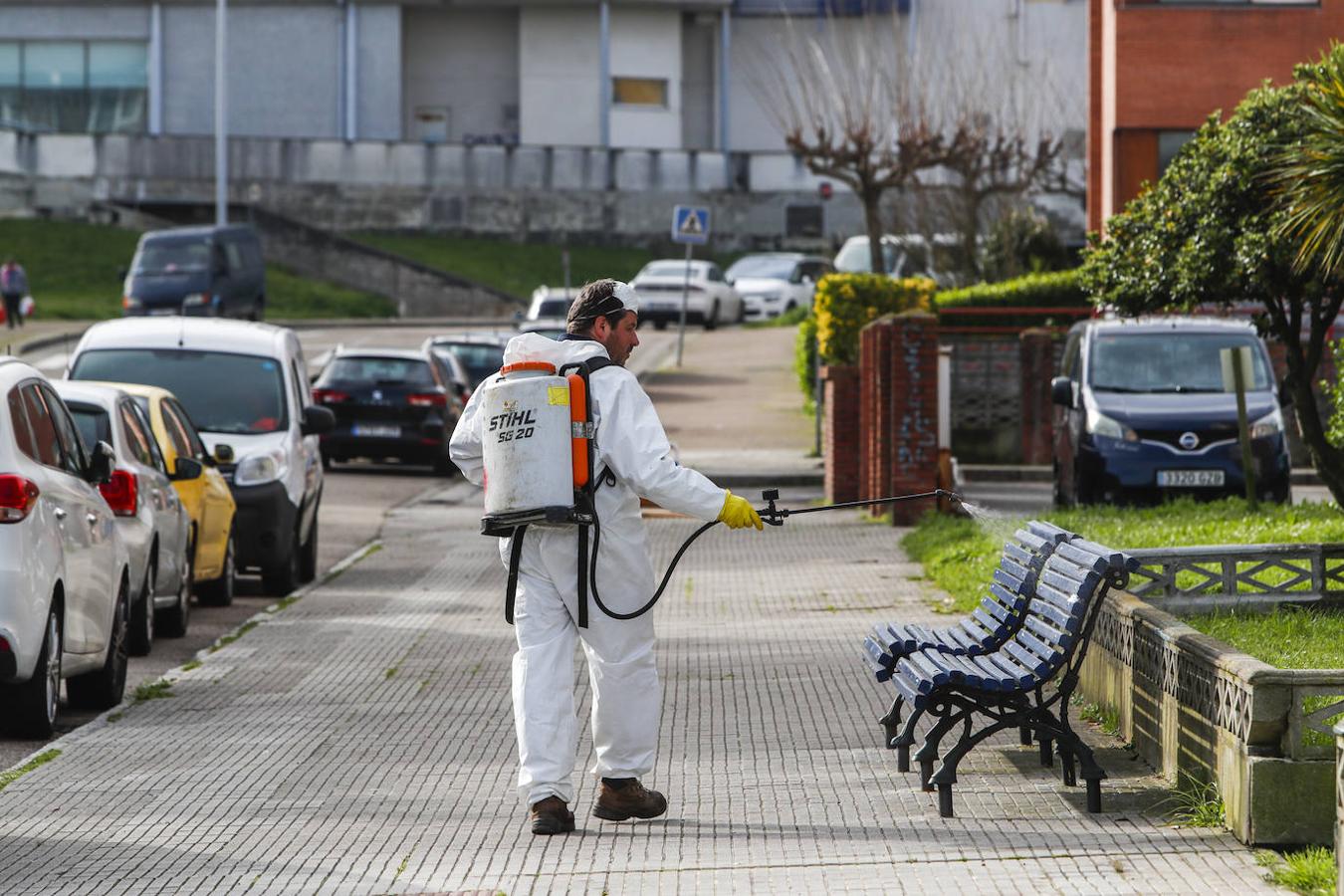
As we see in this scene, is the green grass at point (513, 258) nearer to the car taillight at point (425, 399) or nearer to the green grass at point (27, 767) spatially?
the car taillight at point (425, 399)

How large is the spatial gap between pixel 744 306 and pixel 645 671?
4345cm

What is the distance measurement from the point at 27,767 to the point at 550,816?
255cm

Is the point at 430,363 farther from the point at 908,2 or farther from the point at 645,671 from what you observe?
the point at 908,2

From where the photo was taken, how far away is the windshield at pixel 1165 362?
61.9 feet

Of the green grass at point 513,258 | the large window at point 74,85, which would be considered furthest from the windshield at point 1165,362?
the large window at point 74,85

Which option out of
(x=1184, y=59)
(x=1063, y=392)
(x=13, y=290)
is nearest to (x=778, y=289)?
(x=13, y=290)

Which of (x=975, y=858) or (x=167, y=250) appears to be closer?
(x=975, y=858)

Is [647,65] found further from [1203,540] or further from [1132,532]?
[1203,540]

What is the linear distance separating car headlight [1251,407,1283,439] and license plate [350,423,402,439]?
11.6 m

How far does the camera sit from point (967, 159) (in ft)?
135

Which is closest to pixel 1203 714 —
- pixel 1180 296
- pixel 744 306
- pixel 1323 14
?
pixel 1180 296

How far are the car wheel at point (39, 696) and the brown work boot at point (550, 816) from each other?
3.01 metres

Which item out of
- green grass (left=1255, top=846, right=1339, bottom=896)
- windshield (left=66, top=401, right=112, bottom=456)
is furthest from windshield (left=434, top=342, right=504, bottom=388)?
green grass (left=1255, top=846, right=1339, bottom=896)

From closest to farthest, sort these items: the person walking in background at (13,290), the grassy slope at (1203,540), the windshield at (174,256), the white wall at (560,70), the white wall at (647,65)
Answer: the grassy slope at (1203,540) → the windshield at (174,256) → the person walking in background at (13,290) → the white wall at (560,70) → the white wall at (647,65)
